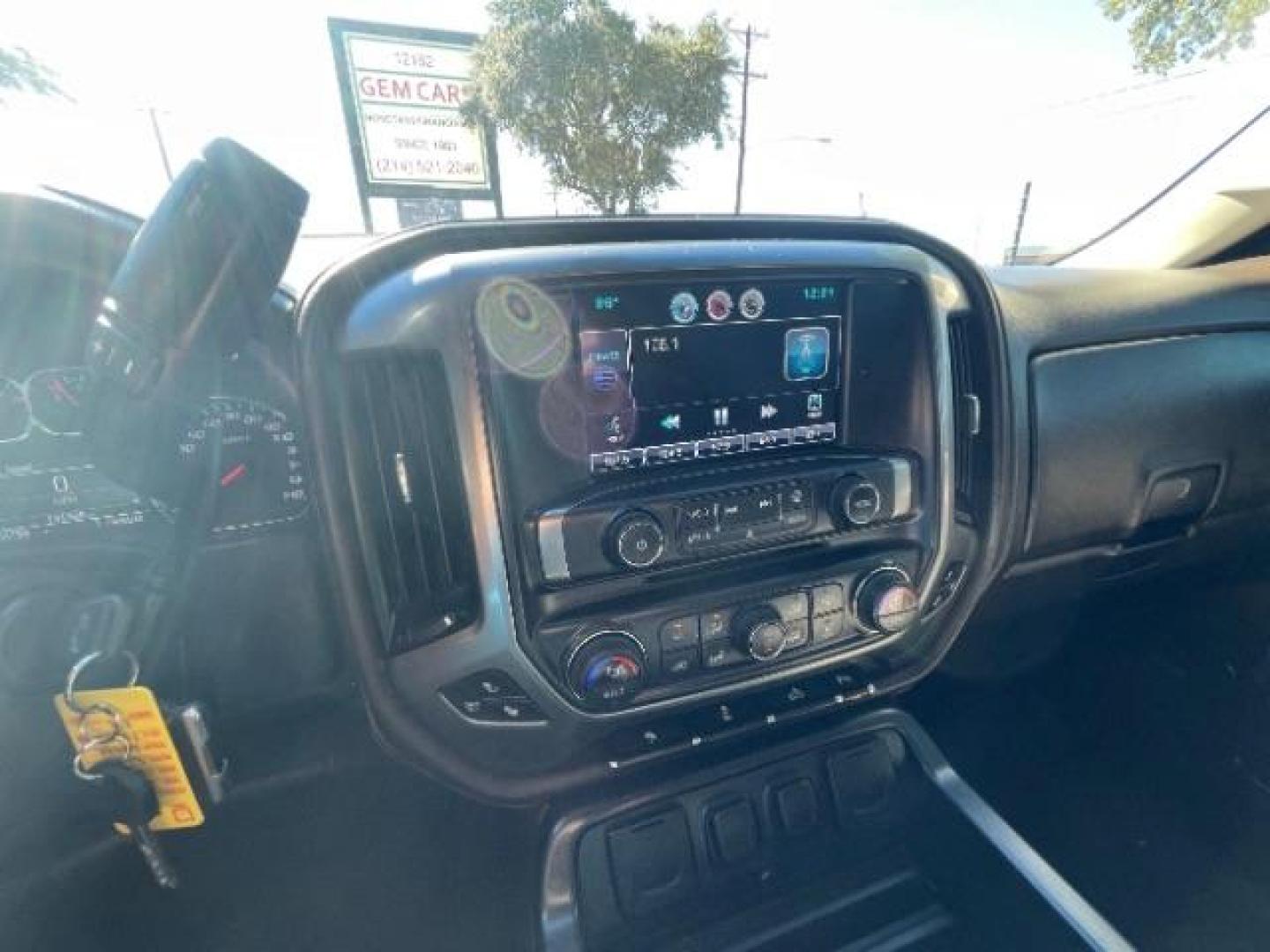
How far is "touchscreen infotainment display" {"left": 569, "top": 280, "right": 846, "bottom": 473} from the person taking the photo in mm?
891

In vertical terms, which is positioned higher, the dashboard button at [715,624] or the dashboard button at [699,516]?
the dashboard button at [699,516]

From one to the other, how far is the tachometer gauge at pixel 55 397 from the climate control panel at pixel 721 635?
72cm

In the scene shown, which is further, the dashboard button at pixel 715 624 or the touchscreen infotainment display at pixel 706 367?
the dashboard button at pixel 715 624

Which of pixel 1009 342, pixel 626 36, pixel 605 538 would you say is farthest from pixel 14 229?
pixel 626 36

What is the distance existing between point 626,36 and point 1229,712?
2069 centimetres

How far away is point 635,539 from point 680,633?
0.19m

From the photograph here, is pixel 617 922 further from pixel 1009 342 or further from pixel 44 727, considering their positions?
pixel 1009 342

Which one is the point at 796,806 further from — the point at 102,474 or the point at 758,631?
the point at 102,474

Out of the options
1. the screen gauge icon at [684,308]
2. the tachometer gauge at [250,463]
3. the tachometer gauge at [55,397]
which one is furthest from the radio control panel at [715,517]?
the tachometer gauge at [55,397]

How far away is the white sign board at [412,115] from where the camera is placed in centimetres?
1337

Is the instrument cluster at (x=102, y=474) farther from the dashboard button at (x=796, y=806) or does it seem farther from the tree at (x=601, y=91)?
the tree at (x=601, y=91)

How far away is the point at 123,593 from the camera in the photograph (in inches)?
37.2

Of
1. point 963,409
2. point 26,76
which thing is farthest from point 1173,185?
point 26,76

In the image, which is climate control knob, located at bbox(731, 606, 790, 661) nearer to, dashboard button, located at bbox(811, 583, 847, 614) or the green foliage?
dashboard button, located at bbox(811, 583, 847, 614)
